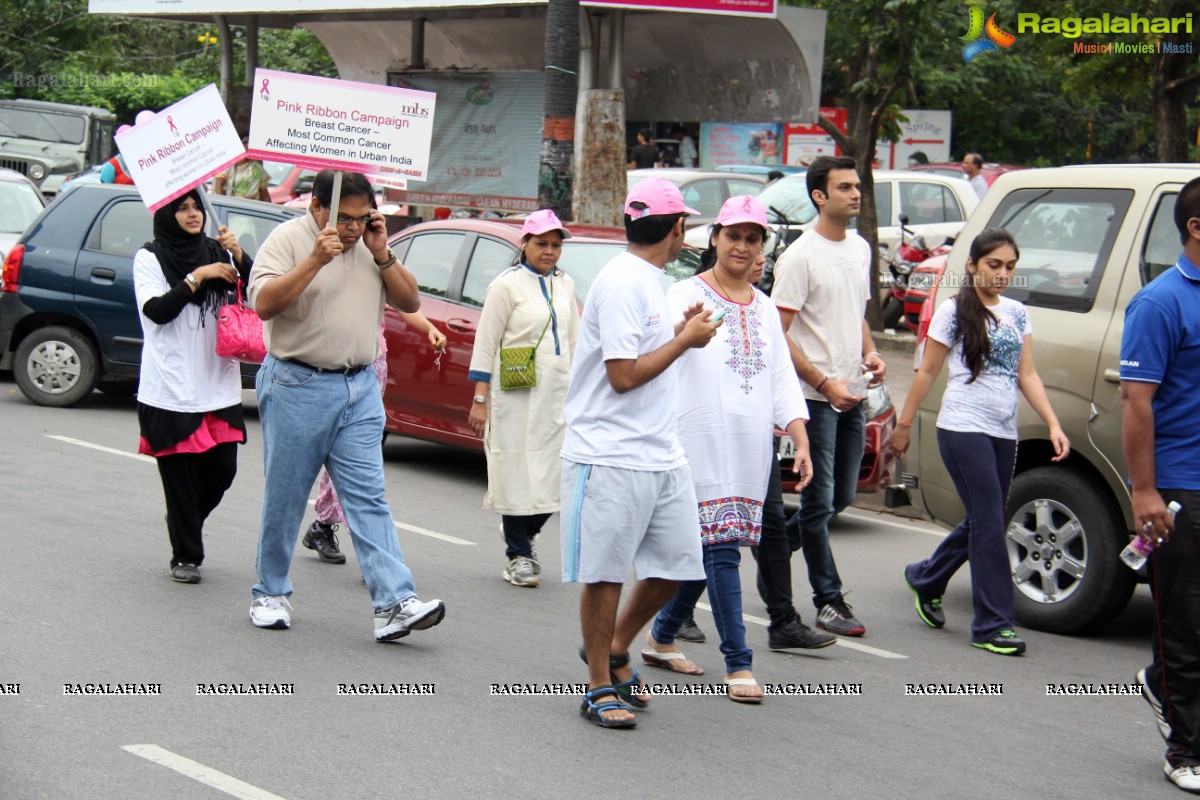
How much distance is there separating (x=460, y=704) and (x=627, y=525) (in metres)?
0.93

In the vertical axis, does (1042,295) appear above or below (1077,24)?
below

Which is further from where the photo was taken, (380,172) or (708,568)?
(380,172)

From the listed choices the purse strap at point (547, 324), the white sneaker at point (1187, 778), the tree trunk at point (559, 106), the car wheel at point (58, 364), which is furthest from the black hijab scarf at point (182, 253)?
the tree trunk at point (559, 106)

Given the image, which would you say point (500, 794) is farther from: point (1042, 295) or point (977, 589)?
point (1042, 295)

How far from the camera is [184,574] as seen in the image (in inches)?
274

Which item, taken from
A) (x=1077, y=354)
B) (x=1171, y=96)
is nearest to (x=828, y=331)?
(x=1077, y=354)

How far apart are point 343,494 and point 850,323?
2315 millimetres

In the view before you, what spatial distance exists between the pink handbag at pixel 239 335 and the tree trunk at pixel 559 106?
6350 mm

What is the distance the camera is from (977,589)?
6.63m

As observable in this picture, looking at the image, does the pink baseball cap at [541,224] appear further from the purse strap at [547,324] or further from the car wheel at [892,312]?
the car wheel at [892,312]

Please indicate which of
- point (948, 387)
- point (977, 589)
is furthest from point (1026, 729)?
point (948, 387)

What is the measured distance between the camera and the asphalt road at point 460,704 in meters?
4.73

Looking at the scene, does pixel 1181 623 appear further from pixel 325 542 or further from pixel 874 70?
pixel 874 70

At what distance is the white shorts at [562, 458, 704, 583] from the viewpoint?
514 cm
